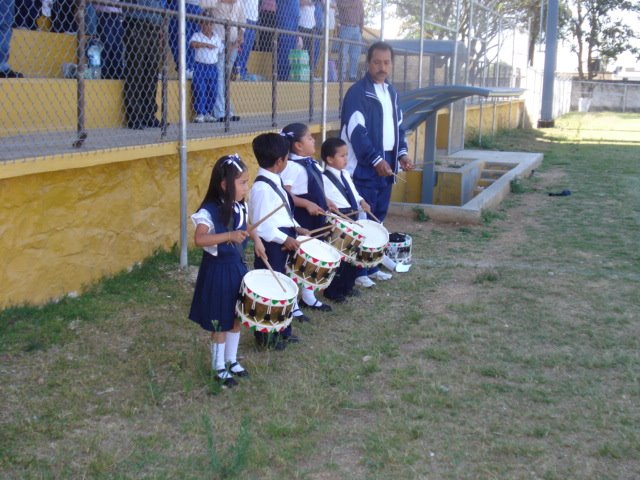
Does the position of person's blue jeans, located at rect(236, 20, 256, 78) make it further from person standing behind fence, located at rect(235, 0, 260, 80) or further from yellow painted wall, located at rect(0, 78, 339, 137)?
yellow painted wall, located at rect(0, 78, 339, 137)

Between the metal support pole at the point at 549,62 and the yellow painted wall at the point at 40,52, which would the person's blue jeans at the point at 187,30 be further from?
the metal support pole at the point at 549,62

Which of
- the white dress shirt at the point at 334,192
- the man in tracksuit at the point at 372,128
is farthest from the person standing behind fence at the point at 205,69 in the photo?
the white dress shirt at the point at 334,192

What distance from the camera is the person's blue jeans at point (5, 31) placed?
5.39 meters

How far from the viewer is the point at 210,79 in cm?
734

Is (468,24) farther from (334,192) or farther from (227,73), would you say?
(334,192)

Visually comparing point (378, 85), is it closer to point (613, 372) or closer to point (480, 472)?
point (613, 372)

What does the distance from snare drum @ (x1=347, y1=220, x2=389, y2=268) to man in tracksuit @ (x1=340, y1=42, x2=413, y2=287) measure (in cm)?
75

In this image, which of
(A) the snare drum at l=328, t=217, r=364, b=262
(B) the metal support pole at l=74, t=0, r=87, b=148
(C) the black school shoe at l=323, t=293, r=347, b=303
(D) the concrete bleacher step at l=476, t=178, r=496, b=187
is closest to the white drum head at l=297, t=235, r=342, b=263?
(A) the snare drum at l=328, t=217, r=364, b=262

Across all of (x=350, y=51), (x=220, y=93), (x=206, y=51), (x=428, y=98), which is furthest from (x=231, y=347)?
(x=350, y=51)

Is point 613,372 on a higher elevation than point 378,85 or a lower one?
lower

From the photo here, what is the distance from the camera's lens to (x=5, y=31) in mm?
5449

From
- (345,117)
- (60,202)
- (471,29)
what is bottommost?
(60,202)

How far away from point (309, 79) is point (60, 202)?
4.09 m

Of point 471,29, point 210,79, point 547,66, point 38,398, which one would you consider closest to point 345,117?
point 210,79
